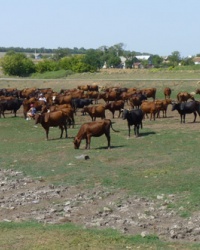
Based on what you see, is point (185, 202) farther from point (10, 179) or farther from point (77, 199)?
point (10, 179)

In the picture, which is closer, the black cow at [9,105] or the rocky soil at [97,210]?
the rocky soil at [97,210]

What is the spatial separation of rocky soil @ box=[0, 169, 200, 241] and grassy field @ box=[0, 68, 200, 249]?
1.39ft

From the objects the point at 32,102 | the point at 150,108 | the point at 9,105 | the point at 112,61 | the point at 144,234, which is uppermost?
the point at 144,234

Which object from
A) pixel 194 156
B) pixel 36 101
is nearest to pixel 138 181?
pixel 194 156

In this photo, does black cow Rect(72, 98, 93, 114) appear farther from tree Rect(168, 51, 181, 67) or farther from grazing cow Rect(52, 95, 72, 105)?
tree Rect(168, 51, 181, 67)

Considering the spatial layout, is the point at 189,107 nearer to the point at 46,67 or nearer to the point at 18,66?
the point at 46,67

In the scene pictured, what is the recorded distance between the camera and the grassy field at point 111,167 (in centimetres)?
1165

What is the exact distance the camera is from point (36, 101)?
39.8 meters

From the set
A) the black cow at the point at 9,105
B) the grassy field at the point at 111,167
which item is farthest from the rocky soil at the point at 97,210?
the black cow at the point at 9,105

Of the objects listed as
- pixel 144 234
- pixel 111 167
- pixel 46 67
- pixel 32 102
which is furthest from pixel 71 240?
pixel 46 67

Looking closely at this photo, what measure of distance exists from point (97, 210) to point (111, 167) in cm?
502

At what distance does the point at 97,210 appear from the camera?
14367 mm

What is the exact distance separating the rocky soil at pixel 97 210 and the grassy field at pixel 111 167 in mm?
423

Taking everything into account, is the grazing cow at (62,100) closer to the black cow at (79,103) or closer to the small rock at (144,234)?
the black cow at (79,103)
